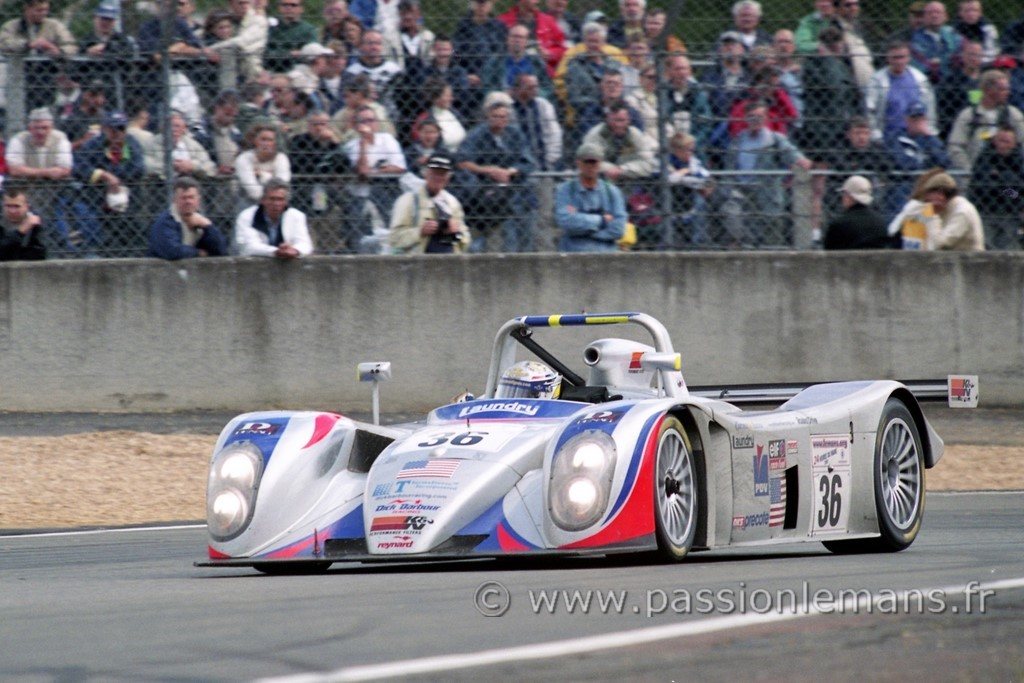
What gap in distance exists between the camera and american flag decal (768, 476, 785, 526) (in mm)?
7203

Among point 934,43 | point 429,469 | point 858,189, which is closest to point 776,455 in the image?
point 429,469

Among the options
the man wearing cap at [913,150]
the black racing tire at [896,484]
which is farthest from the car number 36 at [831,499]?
the man wearing cap at [913,150]

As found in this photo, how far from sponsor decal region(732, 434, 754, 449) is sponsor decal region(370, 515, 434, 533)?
1383mm

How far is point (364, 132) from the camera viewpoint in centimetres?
1225

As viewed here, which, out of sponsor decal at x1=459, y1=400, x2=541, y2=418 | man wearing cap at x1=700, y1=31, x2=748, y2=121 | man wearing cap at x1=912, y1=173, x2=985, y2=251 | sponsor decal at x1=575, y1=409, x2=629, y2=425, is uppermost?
man wearing cap at x1=700, y1=31, x2=748, y2=121

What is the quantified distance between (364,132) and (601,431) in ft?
20.6

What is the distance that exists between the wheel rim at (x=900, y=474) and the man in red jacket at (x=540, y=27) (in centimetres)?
528

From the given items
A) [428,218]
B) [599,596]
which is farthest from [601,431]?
[428,218]

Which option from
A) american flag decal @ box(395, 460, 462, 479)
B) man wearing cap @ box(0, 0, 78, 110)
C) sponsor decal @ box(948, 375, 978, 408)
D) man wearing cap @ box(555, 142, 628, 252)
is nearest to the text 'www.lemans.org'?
american flag decal @ box(395, 460, 462, 479)

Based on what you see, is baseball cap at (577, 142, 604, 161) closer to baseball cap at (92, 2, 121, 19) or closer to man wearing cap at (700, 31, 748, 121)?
man wearing cap at (700, 31, 748, 121)

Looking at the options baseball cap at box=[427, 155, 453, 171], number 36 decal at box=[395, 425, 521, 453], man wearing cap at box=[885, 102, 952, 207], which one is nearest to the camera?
number 36 decal at box=[395, 425, 521, 453]

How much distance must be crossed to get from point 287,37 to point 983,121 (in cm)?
534

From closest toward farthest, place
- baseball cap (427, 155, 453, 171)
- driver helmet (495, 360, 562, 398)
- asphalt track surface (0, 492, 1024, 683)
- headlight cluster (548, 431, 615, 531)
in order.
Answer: asphalt track surface (0, 492, 1024, 683), headlight cluster (548, 431, 615, 531), driver helmet (495, 360, 562, 398), baseball cap (427, 155, 453, 171)

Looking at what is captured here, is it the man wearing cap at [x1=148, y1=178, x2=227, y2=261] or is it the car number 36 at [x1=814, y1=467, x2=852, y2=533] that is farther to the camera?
the man wearing cap at [x1=148, y1=178, x2=227, y2=261]
